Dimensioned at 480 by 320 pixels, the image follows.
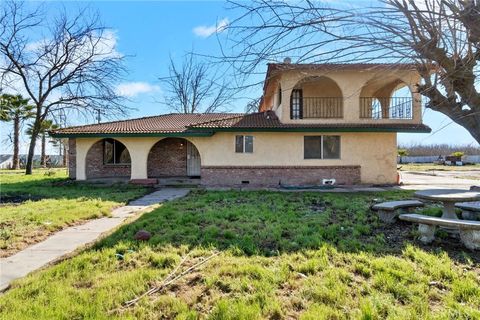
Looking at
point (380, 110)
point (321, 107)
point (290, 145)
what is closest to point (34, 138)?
point (290, 145)

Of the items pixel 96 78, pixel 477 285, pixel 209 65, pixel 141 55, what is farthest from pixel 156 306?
pixel 96 78

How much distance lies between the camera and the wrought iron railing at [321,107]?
16.6m

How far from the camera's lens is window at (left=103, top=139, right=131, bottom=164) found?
18.3 metres

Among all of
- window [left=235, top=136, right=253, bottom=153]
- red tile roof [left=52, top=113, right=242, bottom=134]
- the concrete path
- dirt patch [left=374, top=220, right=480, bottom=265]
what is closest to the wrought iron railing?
window [left=235, top=136, right=253, bottom=153]

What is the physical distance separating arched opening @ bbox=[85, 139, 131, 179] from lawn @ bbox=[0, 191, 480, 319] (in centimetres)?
1296

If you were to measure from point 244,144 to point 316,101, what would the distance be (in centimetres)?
494

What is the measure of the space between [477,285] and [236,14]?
4134 millimetres

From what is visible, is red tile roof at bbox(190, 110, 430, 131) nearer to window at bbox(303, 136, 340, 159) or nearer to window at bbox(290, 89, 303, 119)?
window at bbox(303, 136, 340, 159)

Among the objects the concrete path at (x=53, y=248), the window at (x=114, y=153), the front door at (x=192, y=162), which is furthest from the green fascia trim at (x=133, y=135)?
the concrete path at (x=53, y=248)

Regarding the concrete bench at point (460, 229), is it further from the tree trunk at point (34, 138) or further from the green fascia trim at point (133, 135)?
the tree trunk at point (34, 138)

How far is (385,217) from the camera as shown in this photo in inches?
268

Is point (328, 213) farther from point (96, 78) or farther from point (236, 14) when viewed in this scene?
point (96, 78)

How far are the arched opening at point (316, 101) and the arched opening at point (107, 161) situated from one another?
10.4 meters

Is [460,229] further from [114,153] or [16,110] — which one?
[16,110]
